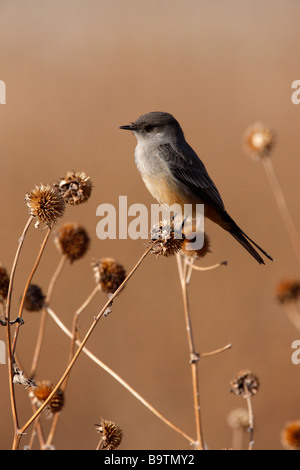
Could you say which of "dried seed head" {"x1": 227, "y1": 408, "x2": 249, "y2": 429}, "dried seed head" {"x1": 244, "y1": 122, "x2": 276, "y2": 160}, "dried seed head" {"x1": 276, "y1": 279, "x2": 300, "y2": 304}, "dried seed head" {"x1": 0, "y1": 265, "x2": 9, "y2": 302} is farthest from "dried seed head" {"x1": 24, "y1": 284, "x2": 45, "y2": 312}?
"dried seed head" {"x1": 244, "y1": 122, "x2": 276, "y2": 160}

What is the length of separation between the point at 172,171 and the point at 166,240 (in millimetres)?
1681

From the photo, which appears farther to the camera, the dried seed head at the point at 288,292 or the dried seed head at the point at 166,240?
the dried seed head at the point at 288,292

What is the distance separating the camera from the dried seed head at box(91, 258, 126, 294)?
345 cm

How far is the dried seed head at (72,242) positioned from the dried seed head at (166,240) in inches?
28.6

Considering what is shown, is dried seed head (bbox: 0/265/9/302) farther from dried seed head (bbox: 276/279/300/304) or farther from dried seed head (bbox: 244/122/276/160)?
dried seed head (bbox: 244/122/276/160)

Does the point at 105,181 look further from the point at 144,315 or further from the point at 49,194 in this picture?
the point at 49,194

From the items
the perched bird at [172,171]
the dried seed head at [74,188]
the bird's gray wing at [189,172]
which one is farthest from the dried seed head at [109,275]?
the bird's gray wing at [189,172]

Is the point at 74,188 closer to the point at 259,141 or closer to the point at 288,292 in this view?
the point at 288,292

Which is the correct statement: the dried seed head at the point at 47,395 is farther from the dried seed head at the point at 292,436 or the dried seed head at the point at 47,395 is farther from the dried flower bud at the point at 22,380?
the dried seed head at the point at 292,436

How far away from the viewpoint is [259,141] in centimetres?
592

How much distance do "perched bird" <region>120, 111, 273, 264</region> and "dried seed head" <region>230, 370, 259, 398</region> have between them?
1.22 metres

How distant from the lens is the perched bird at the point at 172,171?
15.2 ft

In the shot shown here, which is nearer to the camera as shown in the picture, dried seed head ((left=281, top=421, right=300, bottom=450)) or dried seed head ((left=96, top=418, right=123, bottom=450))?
dried seed head ((left=96, top=418, right=123, bottom=450))

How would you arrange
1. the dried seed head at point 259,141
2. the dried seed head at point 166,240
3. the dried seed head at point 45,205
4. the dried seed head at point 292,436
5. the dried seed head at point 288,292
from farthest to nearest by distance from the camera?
1. the dried seed head at point 259,141
2. the dried seed head at point 288,292
3. the dried seed head at point 292,436
4. the dried seed head at point 166,240
5. the dried seed head at point 45,205
